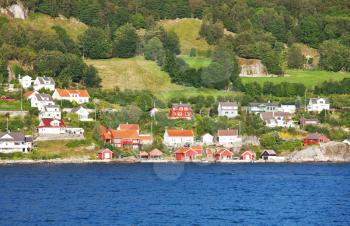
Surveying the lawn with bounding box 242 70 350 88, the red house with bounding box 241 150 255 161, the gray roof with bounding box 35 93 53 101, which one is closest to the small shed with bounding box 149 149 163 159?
the red house with bounding box 241 150 255 161

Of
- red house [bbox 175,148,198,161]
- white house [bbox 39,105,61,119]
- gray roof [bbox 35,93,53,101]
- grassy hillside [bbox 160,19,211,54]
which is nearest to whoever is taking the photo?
red house [bbox 175,148,198,161]

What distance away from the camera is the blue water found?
168 ft

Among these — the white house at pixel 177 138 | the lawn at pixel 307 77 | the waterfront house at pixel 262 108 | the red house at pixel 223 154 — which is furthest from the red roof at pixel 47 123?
the lawn at pixel 307 77

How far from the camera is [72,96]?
3799 inches

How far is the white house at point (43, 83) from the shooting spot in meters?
98.8

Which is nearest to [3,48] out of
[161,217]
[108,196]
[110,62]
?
[110,62]

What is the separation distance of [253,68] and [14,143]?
154 feet

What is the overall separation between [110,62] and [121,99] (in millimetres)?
19266

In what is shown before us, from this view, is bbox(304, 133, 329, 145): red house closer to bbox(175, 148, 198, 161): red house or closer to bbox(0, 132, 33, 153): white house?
bbox(175, 148, 198, 161): red house

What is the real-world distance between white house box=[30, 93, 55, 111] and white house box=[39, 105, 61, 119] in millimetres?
1657

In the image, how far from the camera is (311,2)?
Result: 495 feet

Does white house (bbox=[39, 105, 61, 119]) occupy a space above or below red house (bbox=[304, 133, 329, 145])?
above

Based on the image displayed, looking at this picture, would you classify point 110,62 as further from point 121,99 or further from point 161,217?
point 161,217

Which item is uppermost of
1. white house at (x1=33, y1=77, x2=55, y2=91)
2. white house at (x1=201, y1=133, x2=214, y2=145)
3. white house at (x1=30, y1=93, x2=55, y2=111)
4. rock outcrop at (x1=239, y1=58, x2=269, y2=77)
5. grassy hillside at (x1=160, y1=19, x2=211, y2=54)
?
grassy hillside at (x1=160, y1=19, x2=211, y2=54)
